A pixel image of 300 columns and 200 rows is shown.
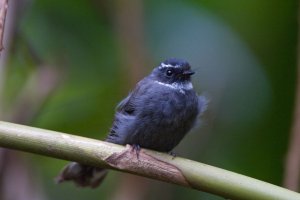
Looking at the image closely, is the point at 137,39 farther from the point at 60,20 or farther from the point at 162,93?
the point at 60,20

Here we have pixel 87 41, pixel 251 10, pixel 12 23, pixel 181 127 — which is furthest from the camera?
pixel 87 41

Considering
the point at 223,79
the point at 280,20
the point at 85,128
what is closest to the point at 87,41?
the point at 85,128

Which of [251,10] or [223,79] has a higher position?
[251,10]

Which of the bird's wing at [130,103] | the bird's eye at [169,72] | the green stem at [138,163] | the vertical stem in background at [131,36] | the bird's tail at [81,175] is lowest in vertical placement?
the bird's tail at [81,175]

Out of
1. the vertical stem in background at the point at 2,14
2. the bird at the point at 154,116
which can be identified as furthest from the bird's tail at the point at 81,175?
the vertical stem in background at the point at 2,14

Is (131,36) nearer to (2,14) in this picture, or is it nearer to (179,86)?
(179,86)

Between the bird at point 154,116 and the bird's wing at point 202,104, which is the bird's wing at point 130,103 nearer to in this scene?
the bird at point 154,116

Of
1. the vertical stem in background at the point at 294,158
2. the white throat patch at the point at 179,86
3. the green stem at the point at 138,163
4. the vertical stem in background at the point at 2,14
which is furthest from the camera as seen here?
the white throat patch at the point at 179,86
